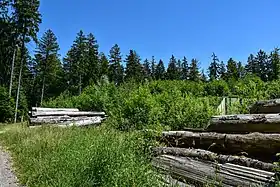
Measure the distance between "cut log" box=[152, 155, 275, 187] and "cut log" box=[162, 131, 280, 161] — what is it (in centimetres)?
58

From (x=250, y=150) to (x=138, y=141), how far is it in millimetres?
2386

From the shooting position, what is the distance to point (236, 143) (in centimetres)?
530

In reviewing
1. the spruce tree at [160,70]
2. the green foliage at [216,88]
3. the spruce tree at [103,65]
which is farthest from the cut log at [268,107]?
the spruce tree at [160,70]

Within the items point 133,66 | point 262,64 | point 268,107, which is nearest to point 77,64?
point 133,66

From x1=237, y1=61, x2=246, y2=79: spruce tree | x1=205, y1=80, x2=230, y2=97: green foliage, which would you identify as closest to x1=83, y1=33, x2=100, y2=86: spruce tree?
x1=205, y1=80, x2=230, y2=97: green foliage

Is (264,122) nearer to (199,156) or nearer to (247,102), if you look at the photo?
(199,156)

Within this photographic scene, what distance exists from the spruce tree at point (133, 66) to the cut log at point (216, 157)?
61996 millimetres

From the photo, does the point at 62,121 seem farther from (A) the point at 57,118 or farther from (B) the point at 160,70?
(B) the point at 160,70

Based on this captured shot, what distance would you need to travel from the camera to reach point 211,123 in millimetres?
6559

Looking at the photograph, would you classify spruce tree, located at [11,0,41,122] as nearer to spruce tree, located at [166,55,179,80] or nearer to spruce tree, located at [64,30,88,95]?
spruce tree, located at [64,30,88,95]

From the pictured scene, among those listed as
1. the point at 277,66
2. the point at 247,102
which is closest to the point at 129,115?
the point at 247,102

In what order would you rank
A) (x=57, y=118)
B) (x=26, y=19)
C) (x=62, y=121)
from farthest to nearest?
(x=26, y=19) < (x=57, y=118) < (x=62, y=121)

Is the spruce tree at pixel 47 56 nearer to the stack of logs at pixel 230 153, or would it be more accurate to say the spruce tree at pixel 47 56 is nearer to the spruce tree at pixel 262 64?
the spruce tree at pixel 262 64

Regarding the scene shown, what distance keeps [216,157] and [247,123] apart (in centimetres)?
119
